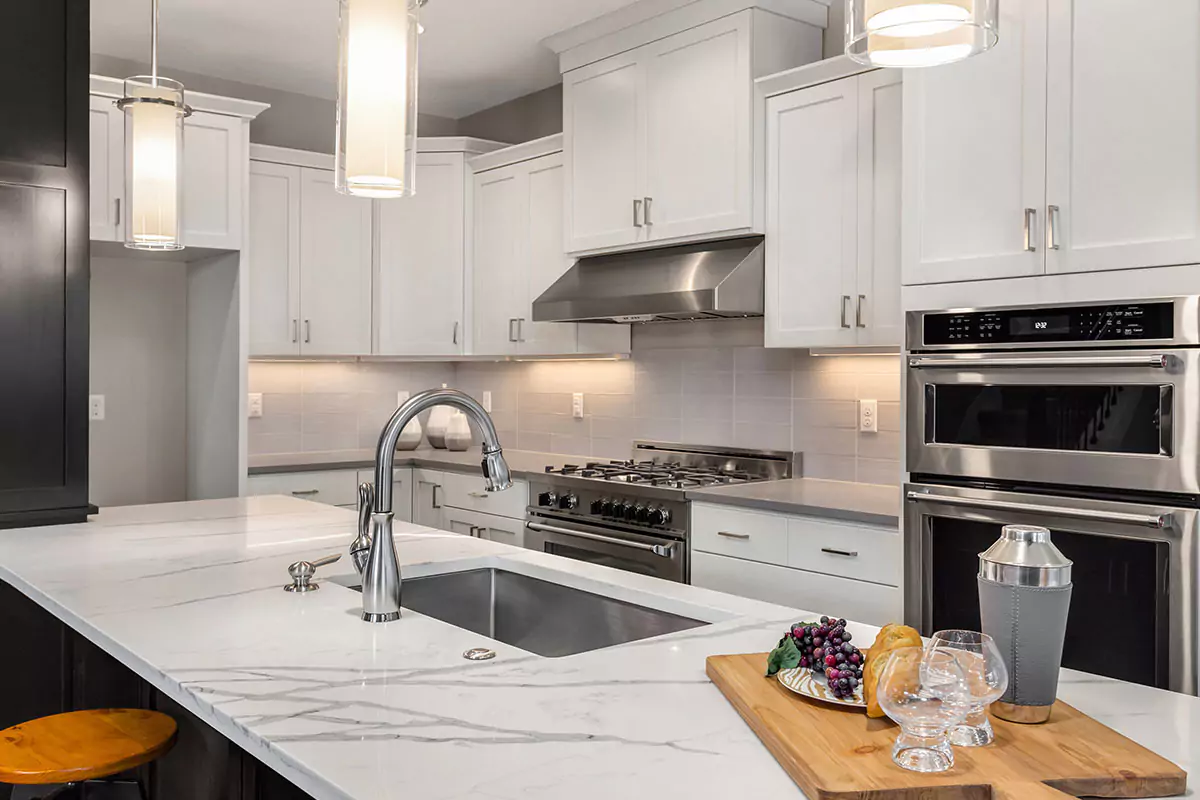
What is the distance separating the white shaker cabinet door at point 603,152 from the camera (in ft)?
13.0

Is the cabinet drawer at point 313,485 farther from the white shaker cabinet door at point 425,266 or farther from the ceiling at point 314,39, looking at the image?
the ceiling at point 314,39

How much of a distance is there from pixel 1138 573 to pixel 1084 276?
70 cm

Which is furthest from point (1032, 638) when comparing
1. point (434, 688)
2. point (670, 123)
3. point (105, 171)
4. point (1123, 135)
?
point (105, 171)

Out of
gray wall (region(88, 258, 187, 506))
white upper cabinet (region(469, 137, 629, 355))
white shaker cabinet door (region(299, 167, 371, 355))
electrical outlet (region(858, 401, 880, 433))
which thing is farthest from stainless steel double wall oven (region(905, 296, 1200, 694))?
gray wall (region(88, 258, 187, 506))

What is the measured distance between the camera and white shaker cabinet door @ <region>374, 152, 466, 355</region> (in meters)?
4.96

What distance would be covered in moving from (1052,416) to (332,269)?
11.3 feet

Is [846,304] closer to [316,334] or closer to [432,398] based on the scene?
[432,398]

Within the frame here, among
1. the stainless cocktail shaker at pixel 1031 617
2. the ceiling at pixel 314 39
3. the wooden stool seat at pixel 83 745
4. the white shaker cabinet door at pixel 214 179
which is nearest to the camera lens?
the stainless cocktail shaker at pixel 1031 617

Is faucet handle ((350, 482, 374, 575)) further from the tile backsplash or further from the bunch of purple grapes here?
the tile backsplash

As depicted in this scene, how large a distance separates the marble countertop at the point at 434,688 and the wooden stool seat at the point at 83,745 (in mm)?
188

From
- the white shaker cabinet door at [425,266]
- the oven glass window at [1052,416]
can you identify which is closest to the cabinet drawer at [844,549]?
the oven glass window at [1052,416]

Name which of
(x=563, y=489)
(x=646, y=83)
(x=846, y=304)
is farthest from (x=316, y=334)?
(x=846, y=304)

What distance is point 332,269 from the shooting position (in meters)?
4.86

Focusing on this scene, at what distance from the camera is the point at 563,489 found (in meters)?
4.05
